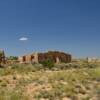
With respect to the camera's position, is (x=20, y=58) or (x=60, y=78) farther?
(x=20, y=58)

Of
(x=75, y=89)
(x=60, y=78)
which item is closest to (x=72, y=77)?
(x=60, y=78)

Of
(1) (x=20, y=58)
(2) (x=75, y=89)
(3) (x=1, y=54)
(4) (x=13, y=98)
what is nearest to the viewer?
(4) (x=13, y=98)

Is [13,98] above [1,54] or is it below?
below

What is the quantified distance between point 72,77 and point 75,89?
4.76 metres

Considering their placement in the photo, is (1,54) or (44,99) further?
(1,54)

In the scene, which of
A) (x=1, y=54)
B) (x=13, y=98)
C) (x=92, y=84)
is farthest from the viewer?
(x=1, y=54)

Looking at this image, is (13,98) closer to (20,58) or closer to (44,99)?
(44,99)

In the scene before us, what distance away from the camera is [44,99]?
14.5 metres

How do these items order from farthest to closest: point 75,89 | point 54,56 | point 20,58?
1. point 20,58
2. point 54,56
3. point 75,89

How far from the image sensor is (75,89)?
17016 mm

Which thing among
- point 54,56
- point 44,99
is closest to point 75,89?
point 44,99

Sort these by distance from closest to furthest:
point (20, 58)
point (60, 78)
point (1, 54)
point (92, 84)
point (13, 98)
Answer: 1. point (13, 98)
2. point (92, 84)
3. point (60, 78)
4. point (1, 54)
5. point (20, 58)

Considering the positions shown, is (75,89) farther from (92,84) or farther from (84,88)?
(92,84)

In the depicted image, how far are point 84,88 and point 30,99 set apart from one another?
5017mm
